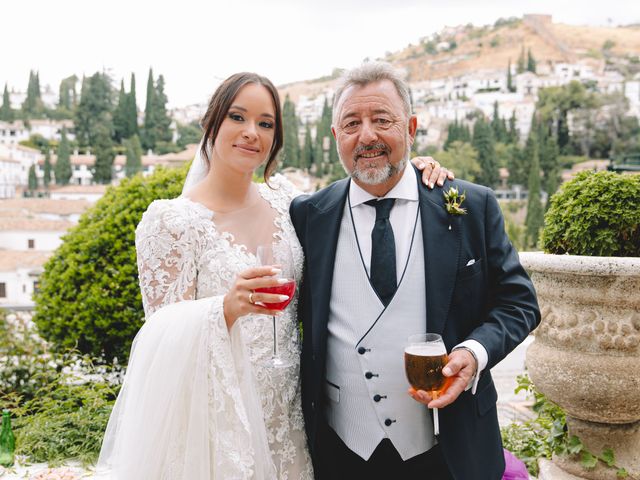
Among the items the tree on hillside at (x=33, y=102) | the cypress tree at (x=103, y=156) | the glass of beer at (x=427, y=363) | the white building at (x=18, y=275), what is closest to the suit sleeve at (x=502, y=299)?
the glass of beer at (x=427, y=363)

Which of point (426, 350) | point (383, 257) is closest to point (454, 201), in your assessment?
point (383, 257)

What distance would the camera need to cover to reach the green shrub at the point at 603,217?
2.93 meters

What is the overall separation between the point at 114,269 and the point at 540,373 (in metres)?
2.89

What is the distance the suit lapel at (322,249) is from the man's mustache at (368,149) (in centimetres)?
17

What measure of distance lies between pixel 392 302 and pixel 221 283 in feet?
1.89

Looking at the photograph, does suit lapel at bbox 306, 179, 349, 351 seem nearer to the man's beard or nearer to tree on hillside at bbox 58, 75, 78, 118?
the man's beard

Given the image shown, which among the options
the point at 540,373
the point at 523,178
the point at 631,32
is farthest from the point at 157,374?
the point at 631,32

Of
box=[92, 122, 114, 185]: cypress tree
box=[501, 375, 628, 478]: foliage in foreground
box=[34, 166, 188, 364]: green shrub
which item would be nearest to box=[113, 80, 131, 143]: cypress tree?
box=[92, 122, 114, 185]: cypress tree

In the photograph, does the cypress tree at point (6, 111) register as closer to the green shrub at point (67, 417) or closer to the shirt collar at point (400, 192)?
the green shrub at point (67, 417)

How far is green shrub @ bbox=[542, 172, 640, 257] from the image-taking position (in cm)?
293

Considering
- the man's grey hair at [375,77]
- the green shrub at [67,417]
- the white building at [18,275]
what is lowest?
the white building at [18,275]

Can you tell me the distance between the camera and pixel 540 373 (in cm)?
307

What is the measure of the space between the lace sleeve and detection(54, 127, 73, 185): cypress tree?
241 feet

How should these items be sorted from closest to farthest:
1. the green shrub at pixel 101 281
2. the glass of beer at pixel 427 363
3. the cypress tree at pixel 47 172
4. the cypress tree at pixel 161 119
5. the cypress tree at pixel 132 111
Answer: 1. the glass of beer at pixel 427 363
2. the green shrub at pixel 101 281
3. the cypress tree at pixel 47 172
4. the cypress tree at pixel 132 111
5. the cypress tree at pixel 161 119
